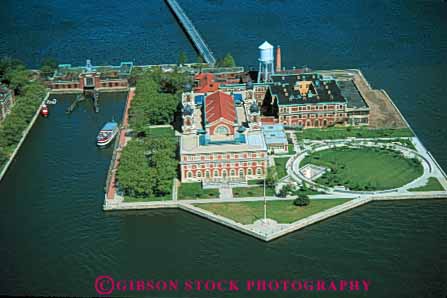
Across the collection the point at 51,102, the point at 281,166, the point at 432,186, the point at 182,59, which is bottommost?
the point at 432,186

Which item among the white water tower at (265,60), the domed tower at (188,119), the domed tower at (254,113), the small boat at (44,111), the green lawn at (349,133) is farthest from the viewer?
the small boat at (44,111)

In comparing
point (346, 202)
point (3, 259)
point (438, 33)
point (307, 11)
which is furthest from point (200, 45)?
point (3, 259)

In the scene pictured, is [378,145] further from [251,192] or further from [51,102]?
[51,102]

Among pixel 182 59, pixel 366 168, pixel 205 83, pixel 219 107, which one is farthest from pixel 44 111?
pixel 366 168

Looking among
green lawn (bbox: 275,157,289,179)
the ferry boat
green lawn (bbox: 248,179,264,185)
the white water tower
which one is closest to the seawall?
the ferry boat

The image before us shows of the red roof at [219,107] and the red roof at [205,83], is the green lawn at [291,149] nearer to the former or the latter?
the red roof at [219,107]

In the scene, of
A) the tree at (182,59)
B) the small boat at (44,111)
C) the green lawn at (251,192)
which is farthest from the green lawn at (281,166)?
the small boat at (44,111)

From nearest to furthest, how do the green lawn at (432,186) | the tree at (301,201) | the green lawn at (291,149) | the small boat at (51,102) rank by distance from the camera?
the tree at (301,201), the green lawn at (432,186), the green lawn at (291,149), the small boat at (51,102)
